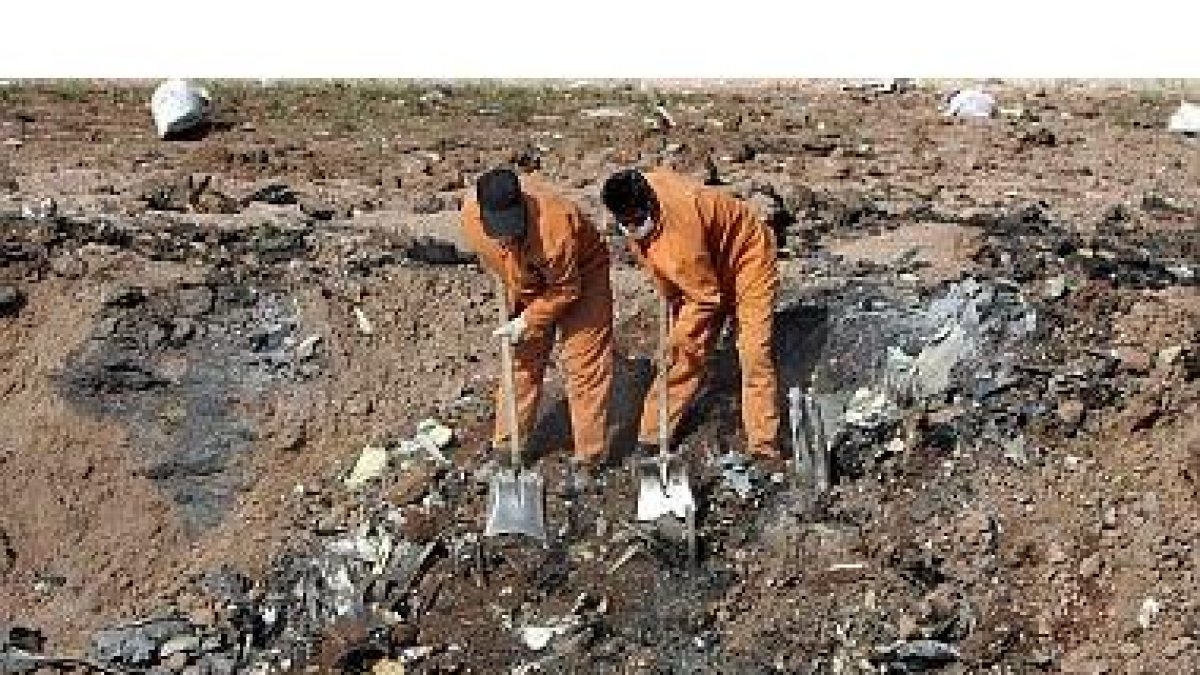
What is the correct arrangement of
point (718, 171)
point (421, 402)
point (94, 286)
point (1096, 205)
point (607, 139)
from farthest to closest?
1. point (607, 139)
2. point (718, 171)
3. point (1096, 205)
4. point (94, 286)
5. point (421, 402)

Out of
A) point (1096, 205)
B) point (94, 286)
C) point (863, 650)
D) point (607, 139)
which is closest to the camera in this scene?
point (863, 650)

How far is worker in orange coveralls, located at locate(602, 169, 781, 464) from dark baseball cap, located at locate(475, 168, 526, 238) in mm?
381

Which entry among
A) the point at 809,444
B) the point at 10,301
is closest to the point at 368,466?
the point at 809,444

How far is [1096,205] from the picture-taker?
12258 millimetres

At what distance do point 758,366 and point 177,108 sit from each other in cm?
649

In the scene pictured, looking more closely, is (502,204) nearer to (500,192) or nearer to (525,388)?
(500,192)

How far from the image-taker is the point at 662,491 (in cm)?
880

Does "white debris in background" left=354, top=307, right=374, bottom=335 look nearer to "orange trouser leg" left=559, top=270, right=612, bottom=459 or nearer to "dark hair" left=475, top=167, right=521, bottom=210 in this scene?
"orange trouser leg" left=559, top=270, right=612, bottom=459

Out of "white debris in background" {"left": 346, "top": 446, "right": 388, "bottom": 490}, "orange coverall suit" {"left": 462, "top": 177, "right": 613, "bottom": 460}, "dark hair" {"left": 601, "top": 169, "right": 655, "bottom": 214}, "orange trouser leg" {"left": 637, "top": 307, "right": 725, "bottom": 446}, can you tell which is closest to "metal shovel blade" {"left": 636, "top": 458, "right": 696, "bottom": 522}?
"orange trouser leg" {"left": 637, "top": 307, "right": 725, "bottom": 446}

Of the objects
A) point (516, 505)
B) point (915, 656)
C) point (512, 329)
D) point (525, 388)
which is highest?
point (512, 329)
